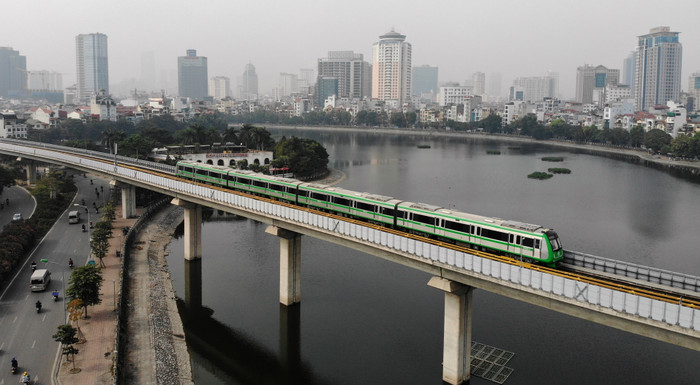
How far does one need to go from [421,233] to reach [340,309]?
8100 millimetres

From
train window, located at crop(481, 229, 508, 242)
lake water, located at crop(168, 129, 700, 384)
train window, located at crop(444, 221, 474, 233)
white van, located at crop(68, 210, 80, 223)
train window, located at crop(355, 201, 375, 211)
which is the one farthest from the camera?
white van, located at crop(68, 210, 80, 223)

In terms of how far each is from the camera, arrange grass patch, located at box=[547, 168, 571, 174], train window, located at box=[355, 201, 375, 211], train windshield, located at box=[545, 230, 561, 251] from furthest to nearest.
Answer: grass patch, located at box=[547, 168, 571, 174] → train window, located at box=[355, 201, 375, 211] → train windshield, located at box=[545, 230, 561, 251]

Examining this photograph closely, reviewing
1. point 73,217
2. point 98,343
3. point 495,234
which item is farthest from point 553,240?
point 73,217

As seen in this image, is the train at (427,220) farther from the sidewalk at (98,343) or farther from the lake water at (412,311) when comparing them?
the sidewalk at (98,343)

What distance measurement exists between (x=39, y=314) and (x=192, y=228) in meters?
12.9

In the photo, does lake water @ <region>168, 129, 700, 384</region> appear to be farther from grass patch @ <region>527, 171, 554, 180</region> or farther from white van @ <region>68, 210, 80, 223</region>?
grass patch @ <region>527, 171, 554, 180</region>

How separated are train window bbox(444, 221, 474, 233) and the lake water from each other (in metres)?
5.93

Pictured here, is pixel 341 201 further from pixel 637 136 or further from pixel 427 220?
pixel 637 136

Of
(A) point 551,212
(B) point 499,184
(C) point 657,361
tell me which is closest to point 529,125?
(B) point 499,184

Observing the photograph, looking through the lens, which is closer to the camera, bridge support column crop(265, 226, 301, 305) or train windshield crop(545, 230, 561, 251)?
train windshield crop(545, 230, 561, 251)

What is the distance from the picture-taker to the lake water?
23594mm

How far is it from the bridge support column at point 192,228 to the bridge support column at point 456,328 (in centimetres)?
2082

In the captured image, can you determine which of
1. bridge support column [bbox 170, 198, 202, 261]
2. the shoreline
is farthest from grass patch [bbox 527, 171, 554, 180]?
bridge support column [bbox 170, 198, 202, 261]

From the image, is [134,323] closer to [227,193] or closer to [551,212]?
[227,193]
